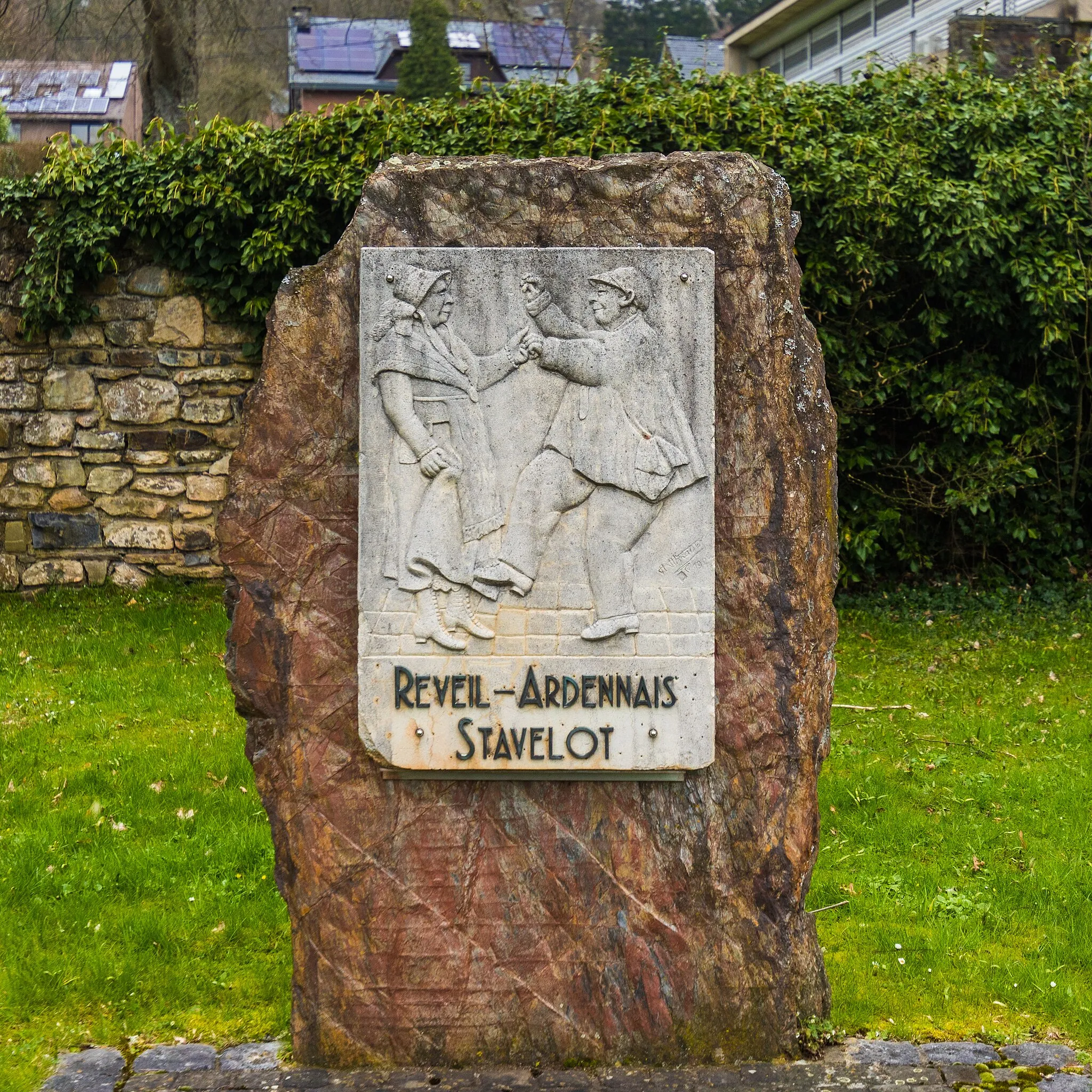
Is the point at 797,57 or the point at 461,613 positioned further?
the point at 797,57

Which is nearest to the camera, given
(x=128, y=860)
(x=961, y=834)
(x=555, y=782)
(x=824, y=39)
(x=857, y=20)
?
(x=555, y=782)

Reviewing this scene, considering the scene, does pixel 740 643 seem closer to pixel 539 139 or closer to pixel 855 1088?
pixel 855 1088

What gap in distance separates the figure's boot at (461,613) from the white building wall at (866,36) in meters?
14.9

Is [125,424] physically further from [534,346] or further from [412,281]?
[534,346]

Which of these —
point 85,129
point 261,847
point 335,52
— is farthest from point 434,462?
point 335,52

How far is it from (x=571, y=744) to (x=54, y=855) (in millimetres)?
2168

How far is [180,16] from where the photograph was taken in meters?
11.0

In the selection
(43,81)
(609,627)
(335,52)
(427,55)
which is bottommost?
(609,627)

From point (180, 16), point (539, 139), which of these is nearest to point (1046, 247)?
point (539, 139)

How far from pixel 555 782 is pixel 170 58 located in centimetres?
957

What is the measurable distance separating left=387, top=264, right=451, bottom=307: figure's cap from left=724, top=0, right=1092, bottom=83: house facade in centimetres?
1448

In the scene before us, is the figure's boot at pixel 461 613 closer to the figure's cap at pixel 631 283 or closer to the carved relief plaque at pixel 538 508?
the carved relief plaque at pixel 538 508

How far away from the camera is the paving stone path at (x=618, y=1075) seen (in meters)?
3.12

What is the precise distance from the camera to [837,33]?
20281mm
